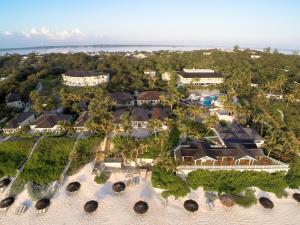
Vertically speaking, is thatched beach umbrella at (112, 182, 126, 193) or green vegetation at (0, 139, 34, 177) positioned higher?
green vegetation at (0, 139, 34, 177)

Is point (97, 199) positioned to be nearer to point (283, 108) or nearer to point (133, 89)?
point (133, 89)

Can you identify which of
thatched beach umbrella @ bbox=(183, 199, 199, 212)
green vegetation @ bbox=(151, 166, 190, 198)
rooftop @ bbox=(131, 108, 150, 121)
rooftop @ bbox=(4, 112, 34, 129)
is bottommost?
thatched beach umbrella @ bbox=(183, 199, 199, 212)

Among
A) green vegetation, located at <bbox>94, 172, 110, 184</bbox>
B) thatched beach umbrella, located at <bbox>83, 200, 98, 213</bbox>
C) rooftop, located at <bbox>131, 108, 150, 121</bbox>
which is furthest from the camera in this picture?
rooftop, located at <bbox>131, 108, 150, 121</bbox>

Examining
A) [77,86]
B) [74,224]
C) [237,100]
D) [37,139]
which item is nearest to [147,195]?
[74,224]

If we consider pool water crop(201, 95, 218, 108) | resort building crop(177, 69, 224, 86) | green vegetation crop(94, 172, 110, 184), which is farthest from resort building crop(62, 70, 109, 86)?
green vegetation crop(94, 172, 110, 184)

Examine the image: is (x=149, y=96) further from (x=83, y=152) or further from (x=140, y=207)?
(x=140, y=207)

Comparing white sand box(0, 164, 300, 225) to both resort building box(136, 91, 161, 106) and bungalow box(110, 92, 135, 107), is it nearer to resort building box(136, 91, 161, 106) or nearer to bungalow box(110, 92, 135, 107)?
bungalow box(110, 92, 135, 107)

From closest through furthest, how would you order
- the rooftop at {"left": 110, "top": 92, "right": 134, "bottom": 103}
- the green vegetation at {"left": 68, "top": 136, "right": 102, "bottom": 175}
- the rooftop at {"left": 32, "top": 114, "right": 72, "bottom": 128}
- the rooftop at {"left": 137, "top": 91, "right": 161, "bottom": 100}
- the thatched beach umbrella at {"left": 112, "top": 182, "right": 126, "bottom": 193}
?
the thatched beach umbrella at {"left": 112, "top": 182, "right": 126, "bottom": 193}, the green vegetation at {"left": 68, "top": 136, "right": 102, "bottom": 175}, the rooftop at {"left": 32, "top": 114, "right": 72, "bottom": 128}, the rooftop at {"left": 110, "top": 92, "right": 134, "bottom": 103}, the rooftop at {"left": 137, "top": 91, "right": 161, "bottom": 100}
